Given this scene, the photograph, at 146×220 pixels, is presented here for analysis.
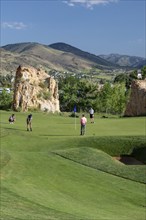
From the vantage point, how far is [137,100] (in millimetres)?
55688

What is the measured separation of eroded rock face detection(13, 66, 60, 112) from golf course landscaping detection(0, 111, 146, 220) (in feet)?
104

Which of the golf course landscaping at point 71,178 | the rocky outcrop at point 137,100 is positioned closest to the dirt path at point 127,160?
the golf course landscaping at point 71,178

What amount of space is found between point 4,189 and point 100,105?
273 feet

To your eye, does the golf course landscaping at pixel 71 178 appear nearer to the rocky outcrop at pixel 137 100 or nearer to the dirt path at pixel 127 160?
the dirt path at pixel 127 160

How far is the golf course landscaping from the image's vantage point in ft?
51.2

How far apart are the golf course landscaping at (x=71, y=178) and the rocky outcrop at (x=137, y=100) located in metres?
20.0

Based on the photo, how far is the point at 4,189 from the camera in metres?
17.2

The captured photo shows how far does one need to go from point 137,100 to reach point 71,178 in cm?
3566

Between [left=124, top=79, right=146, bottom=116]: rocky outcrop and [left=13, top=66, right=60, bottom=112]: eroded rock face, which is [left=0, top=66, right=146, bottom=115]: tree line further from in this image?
[left=124, top=79, right=146, bottom=116]: rocky outcrop

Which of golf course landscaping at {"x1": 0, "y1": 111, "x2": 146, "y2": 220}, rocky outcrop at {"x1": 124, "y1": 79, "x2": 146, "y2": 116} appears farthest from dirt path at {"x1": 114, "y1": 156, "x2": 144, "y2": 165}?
rocky outcrop at {"x1": 124, "y1": 79, "x2": 146, "y2": 116}

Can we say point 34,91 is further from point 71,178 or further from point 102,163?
point 71,178

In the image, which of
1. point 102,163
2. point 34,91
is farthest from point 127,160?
point 34,91

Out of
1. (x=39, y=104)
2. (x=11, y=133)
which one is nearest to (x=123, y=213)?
(x=11, y=133)

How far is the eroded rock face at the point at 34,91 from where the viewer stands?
215 feet
